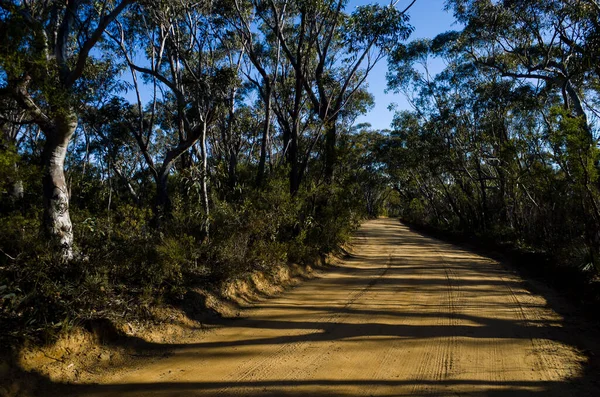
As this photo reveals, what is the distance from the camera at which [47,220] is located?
17.9ft

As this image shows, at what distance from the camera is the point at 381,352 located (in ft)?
15.7

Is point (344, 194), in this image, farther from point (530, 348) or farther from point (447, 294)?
point (530, 348)

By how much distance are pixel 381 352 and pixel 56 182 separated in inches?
197

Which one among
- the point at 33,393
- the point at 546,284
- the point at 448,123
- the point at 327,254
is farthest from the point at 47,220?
the point at 448,123

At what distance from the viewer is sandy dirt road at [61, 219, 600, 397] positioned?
3.86 m

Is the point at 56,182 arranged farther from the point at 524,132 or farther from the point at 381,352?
the point at 524,132

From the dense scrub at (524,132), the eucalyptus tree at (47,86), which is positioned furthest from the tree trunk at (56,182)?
the dense scrub at (524,132)

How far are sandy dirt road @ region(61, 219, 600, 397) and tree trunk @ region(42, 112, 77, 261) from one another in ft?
7.89

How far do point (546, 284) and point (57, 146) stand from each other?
10.7 m

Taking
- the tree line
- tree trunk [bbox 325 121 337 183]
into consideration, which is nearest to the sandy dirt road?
the tree line

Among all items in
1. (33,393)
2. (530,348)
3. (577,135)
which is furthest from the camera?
(577,135)

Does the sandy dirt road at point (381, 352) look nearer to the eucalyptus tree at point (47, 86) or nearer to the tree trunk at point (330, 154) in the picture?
the eucalyptus tree at point (47, 86)

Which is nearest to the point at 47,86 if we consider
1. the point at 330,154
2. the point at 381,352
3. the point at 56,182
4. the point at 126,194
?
the point at 56,182

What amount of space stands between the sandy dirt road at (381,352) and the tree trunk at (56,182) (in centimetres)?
240
